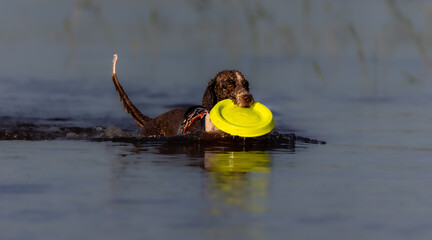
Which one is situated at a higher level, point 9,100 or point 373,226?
point 9,100

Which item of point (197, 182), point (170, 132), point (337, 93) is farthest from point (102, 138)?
point (337, 93)

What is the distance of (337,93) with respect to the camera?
20.2m

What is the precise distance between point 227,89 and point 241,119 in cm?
57

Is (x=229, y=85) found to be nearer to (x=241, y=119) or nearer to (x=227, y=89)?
(x=227, y=89)

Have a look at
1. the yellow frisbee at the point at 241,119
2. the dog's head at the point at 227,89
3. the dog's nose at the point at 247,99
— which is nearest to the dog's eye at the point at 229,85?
the dog's head at the point at 227,89

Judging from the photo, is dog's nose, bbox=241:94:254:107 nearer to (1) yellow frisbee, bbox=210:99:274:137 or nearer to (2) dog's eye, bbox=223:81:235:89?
(1) yellow frisbee, bbox=210:99:274:137

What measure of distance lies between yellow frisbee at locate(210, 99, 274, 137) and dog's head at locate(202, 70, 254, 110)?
107 millimetres

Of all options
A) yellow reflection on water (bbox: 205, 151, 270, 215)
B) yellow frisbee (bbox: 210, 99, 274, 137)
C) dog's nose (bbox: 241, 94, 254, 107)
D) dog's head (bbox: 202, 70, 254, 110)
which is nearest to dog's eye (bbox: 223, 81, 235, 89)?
dog's head (bbox: 202, 70, 254, 110)

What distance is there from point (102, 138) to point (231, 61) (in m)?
6.30

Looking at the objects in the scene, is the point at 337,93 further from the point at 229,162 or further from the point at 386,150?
the point at 229,162

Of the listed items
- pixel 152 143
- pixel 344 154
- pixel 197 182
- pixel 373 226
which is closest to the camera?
pixel 373 226

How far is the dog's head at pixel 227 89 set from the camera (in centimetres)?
1120

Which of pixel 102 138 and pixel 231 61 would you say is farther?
pixel 231 61

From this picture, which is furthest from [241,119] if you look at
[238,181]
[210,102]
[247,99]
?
[238,181]
